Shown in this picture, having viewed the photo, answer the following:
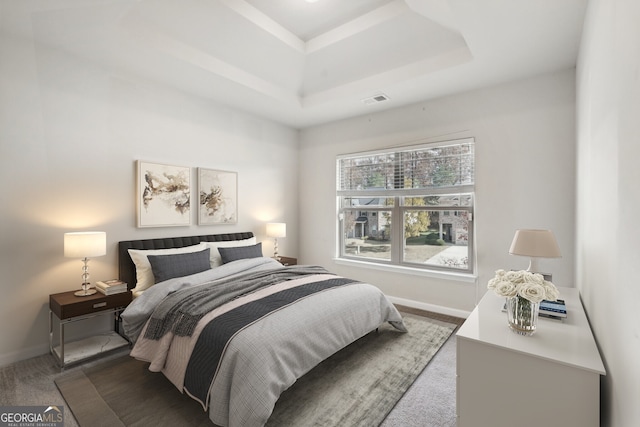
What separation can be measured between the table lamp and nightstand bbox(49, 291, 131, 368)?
3.28 m

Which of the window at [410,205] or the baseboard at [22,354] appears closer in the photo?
the baseboard at [22,354]

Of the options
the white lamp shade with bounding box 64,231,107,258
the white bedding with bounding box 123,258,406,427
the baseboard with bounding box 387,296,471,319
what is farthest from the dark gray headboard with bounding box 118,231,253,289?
the baseboard with bounding box 387,296,471,319

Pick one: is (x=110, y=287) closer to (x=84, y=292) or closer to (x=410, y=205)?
(x=84, y=292)

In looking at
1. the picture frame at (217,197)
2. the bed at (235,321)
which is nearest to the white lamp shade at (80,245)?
the bed at (235,321)

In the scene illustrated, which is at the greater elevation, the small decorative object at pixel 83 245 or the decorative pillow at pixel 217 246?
the small decorative object at pixel 83 245

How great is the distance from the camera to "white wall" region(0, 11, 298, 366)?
2.47 meters

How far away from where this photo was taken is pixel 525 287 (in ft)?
4.63

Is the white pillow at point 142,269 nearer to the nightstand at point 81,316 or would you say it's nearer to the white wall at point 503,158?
the nightstand at point 81,316

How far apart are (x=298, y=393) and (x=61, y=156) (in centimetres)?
291

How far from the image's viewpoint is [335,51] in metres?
3.33

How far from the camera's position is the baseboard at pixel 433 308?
3560 mm

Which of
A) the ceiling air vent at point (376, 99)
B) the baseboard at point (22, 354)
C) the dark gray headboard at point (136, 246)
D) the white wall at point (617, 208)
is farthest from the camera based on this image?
the ceiling air vent at point (376, 99)

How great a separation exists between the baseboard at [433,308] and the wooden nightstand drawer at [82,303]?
10.4 ft

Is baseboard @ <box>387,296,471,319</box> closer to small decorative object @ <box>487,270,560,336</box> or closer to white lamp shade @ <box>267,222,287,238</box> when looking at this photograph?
white lamp shade @ <box>267,222,287,238</box>
